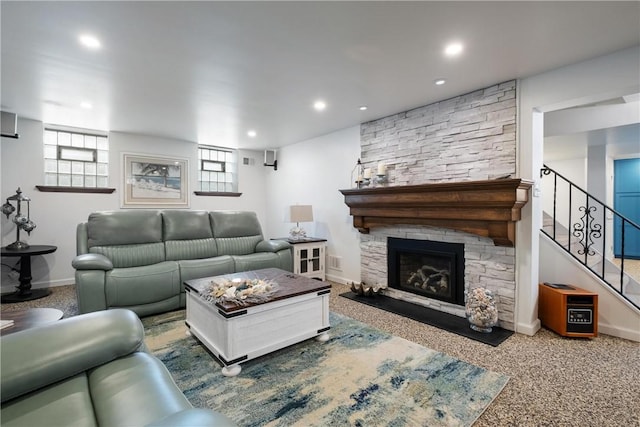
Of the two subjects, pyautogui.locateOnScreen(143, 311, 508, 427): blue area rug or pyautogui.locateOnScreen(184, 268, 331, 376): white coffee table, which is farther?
pyautogui.locateOnScreen(184, 268, 331, 376): white coffee table

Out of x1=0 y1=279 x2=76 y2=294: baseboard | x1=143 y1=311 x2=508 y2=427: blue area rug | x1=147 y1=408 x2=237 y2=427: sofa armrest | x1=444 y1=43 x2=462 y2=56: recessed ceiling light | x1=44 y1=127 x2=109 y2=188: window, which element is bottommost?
x1=143 y1=311 x2=508 y2=427: blue area rug

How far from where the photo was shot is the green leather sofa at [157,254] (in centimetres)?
297

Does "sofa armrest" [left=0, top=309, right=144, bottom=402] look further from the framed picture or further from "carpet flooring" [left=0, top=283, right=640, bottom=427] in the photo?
the framed picture

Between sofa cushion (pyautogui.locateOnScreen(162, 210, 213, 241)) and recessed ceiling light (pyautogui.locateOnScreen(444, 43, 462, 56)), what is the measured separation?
3496 millimetres

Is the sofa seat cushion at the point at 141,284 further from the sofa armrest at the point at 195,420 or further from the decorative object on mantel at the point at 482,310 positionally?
the decorative object on mantel at the point at 482,310

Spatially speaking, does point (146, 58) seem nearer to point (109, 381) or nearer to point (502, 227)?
point (109, 381)

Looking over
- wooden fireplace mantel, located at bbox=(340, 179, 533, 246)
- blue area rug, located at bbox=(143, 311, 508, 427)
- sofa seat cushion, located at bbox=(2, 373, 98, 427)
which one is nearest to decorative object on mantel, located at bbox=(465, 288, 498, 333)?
wooden fireplace mantel, located at bbox=(340, 179, 533, 246)

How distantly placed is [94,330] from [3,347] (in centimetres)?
25

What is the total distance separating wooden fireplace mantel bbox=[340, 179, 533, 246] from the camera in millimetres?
2686

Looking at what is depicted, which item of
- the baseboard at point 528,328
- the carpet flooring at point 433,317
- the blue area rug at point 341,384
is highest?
the baseboard at point 528,328

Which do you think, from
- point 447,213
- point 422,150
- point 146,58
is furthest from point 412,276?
point 146,58

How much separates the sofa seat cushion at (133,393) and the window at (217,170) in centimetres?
484

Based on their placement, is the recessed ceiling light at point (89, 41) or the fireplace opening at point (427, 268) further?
the fireplace opening at point (427, 268)

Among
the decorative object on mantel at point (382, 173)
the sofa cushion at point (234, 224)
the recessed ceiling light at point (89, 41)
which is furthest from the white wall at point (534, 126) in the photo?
the recessed ceiling light at point (89, 41)
